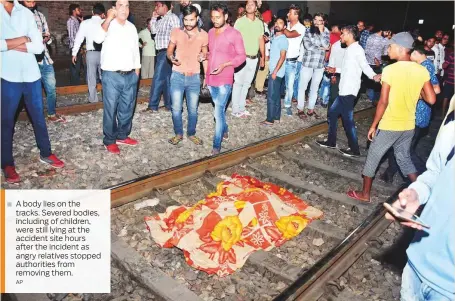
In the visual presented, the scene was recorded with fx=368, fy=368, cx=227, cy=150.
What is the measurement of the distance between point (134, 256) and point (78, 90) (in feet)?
Answer: 22.2

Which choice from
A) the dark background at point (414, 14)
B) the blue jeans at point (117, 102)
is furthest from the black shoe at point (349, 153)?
the dark background at point (414, 14)

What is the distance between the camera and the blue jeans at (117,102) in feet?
18.6

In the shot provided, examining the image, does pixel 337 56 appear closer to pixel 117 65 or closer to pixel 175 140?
pixel 175 140

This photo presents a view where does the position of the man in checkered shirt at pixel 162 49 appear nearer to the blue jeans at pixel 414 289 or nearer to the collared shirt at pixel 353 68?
the collared shirt at pixel 353 68

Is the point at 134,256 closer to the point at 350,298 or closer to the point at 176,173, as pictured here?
→ the point at 176,173

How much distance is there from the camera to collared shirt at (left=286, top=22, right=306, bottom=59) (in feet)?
Answer: 27.2

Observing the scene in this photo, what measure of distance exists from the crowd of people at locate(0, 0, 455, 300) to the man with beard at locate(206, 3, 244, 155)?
0.05 ft

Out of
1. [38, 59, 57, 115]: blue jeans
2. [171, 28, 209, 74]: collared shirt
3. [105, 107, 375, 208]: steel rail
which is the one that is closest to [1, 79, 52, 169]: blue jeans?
[105, 107, 375, 208]: steel rail

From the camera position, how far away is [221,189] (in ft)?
15.7

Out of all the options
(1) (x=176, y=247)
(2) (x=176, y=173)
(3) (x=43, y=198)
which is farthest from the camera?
(2) (x=176, y=173)

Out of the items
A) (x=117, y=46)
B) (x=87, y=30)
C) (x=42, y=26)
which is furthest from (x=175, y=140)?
(x=42, y=26)

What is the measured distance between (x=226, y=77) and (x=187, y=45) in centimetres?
83

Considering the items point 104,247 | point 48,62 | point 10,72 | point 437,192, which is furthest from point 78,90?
point 437,192

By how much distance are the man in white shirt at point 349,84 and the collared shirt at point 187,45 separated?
2.41m
